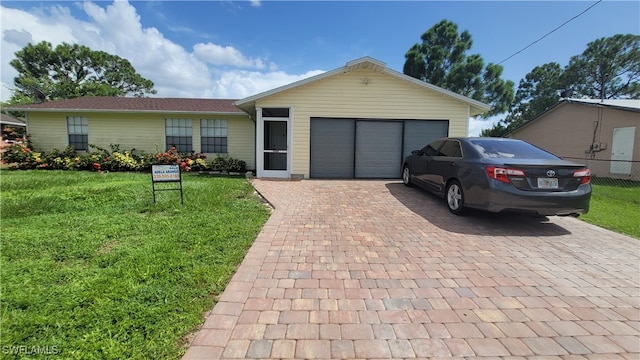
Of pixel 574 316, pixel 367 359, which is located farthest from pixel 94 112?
pixel 574 316

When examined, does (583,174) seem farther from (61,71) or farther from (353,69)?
(61,71)

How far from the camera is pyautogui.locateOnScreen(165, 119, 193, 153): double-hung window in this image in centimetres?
1262

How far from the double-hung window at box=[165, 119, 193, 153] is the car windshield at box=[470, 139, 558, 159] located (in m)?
11.4

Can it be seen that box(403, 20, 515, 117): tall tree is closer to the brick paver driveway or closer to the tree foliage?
the tree foliage

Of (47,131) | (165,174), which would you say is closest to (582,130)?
(165,174)

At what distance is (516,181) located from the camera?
4.40 metres

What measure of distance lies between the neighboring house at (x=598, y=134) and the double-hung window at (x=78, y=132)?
21991 millimetres

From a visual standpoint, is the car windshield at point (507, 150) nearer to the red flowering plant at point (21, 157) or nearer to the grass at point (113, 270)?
the grass at point (113, 270)

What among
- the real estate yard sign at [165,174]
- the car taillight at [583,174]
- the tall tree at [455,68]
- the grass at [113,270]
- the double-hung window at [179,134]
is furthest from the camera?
the tall tree at [455,68]

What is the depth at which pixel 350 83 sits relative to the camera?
32.1ft

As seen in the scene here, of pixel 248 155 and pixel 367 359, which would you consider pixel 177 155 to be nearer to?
pixel 248 155

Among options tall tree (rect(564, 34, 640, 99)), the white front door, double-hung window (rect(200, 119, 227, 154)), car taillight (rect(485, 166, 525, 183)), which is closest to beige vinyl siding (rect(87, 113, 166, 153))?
double-hung window (rect(200, 119, 227, 154))

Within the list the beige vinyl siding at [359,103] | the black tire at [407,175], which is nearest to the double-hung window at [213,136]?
the beige vinyl siding at [359,103]

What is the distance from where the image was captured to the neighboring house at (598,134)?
41.3 ft
